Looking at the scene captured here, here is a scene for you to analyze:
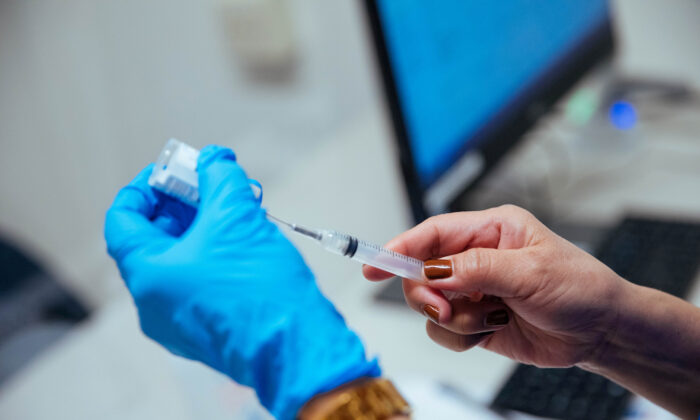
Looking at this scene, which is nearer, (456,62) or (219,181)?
(219,181)

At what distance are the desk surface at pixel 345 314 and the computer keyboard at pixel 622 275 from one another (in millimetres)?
39

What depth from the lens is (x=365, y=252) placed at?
1.66 feet

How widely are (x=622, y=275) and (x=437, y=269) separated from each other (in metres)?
0.44

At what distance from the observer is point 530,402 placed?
717 mm

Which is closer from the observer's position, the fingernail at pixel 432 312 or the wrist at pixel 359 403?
the wrist at pixel 359 403

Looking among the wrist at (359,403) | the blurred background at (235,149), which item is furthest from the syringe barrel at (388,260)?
the blurred background at (235,149)

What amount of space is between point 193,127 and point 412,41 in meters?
1.39

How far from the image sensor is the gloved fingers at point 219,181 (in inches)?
18.0

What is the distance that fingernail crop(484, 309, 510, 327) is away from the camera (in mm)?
564

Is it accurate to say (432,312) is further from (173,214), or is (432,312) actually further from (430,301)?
(173,214)

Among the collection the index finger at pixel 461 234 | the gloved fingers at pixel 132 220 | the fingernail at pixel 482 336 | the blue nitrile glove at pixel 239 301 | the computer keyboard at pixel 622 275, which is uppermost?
the gloved fingers at pixel 132 220

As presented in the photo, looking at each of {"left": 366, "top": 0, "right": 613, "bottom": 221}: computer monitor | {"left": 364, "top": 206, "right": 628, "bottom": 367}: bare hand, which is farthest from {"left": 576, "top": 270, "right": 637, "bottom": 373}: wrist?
{"left": 366, "top": 0, "right": 613, "bottom": 221}: computer monitor

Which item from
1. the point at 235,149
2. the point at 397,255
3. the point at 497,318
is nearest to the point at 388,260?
the point at 397,255

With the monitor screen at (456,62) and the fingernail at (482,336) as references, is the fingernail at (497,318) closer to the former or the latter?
the fingernail at (482,336)
